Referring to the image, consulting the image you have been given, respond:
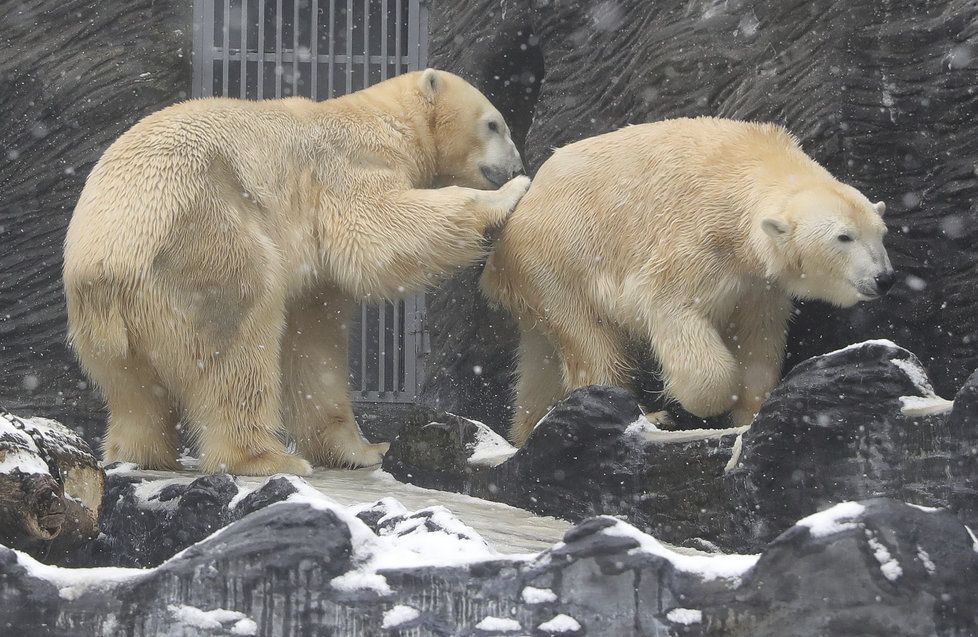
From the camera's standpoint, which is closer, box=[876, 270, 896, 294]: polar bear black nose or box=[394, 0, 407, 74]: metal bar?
box=[876, 270, 896, 294]: polar bear black nose

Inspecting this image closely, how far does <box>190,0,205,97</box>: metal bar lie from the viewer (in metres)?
9.02

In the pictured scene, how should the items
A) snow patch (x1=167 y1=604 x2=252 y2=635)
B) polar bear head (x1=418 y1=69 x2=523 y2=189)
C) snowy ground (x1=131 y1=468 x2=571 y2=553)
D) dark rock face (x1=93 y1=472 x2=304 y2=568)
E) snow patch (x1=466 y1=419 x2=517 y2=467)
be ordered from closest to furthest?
snow patch (x1=167 y1=604 x2=252 y2=635) → snowy ground (x1=131 y1=468 x2=571 y2=553) → dark rock face (x1=93 y1=472 x2=304 y2=568) → snow patch (x1=466 y1=419 x2=517 y2=467) → polar bear head (x1=418 y1=69 x2=523 y2=189)

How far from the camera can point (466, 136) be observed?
18.9 feet

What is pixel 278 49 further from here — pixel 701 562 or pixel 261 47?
pixel 701 562

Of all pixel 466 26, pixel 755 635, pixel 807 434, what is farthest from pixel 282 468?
pixel 466 26

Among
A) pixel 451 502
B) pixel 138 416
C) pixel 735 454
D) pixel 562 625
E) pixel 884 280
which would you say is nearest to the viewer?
pixel 562 625

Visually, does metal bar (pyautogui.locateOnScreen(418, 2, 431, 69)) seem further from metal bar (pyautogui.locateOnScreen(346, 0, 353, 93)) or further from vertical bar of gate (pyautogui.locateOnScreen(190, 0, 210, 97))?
vertical bar of gate (pyautogui.locateOnScreen(190, 0, 210, 97))

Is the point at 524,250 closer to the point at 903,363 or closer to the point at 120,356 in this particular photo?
the point at 120,356

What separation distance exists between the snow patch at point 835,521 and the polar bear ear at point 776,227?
2301mm

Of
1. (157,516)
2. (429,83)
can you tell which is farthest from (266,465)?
(429,83)

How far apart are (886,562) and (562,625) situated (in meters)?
0.60

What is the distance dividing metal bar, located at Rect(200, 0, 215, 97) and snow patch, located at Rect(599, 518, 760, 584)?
748 centimetres

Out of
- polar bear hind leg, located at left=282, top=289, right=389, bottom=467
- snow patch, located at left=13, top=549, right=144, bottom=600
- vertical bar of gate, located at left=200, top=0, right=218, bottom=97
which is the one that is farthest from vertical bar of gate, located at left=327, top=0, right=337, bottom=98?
snow patch, located at left=13, top=549, right=144, bottom=600

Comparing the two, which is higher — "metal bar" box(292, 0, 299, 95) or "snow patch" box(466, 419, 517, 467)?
"metal bar" box(292, 0, 299, 95)
